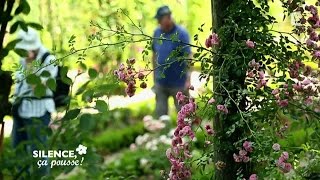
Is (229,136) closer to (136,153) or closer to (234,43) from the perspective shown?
(234,43)

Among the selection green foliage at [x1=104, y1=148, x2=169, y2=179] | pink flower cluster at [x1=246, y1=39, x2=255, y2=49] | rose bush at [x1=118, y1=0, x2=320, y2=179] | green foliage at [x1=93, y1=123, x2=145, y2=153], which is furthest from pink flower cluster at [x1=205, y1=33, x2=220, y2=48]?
green foliage at [x1=93, y1=123, x2=145, y2=153]

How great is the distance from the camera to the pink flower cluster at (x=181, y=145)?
7.82 ft

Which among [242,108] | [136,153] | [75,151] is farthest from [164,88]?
[75,151]

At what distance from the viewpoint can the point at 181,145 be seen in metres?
2.42

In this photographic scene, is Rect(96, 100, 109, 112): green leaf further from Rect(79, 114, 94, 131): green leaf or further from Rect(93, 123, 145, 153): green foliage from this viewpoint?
Rect(93, 123, 145, 153): green foliage

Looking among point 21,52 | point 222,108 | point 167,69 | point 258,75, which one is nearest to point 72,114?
point 21,52

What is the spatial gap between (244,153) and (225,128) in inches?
5.9

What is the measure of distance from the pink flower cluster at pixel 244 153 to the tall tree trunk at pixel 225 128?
0.07 metres

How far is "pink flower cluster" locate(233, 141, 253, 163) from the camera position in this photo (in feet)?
7.46

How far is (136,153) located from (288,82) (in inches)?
157

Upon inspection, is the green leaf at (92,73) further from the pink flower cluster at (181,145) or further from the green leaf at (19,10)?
the pink flower cluster at (181,145)

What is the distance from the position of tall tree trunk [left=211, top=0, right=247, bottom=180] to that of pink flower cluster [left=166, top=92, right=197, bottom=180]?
3.8 inches

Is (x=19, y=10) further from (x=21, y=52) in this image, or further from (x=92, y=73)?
(x=92, y=73)

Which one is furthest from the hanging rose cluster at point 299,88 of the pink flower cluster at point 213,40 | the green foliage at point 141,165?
the green foliage at point 141,165
